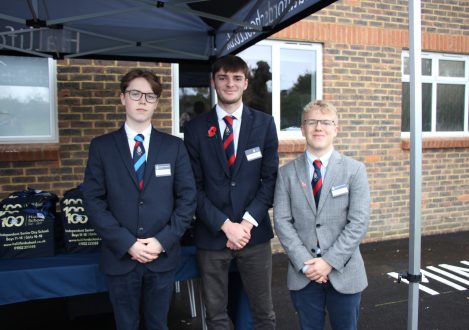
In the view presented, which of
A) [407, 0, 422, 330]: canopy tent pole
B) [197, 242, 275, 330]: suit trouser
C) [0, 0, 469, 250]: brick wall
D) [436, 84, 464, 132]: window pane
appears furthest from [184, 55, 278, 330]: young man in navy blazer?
[436, 84, 464, 132]: window pane

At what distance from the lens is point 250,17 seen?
3.29m

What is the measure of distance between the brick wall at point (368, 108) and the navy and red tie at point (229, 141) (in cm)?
249

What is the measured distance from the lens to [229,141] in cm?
264

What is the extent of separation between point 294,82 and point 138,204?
4.07 metres

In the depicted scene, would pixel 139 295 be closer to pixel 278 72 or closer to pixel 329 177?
pixel 329 177

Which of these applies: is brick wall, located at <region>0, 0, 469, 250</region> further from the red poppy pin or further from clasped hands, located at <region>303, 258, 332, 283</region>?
clasped hands, located at <region>303, 258, 332, 283</region>

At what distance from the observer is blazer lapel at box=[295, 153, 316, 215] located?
2.38 metres

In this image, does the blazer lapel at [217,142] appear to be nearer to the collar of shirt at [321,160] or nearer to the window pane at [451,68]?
the collar of shirt at [321,160]

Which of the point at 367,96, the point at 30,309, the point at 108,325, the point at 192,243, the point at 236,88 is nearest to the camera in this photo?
the point at 236,88

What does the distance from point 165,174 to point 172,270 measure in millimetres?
586

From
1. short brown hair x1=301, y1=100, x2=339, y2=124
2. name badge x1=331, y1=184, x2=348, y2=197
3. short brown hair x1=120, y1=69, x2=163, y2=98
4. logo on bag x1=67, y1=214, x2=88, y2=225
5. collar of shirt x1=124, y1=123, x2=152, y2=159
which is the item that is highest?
short brown hair x1=120, y1=69, x2=163, y2=98

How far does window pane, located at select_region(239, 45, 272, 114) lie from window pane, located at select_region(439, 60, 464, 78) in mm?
3104

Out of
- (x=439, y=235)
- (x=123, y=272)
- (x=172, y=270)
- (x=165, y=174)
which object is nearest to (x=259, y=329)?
(x=172, y=270)

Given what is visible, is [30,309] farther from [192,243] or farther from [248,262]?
[248,262]
